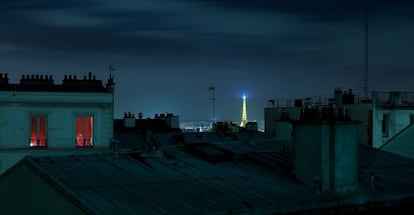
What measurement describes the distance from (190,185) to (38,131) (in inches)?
1157

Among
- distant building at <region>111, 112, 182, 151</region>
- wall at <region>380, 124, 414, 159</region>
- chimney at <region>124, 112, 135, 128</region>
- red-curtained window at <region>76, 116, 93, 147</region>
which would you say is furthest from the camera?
chimney at <region>124, 112, 135, 128</region>

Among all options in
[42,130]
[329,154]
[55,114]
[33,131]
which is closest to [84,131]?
[55,114]

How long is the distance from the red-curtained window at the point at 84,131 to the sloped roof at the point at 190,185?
23621 millimetres

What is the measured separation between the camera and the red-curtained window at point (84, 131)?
5191 centimetres

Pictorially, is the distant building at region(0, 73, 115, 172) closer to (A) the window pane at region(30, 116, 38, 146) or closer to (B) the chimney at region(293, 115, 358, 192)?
(A) the window pane at region(30, 116, 38, 146)

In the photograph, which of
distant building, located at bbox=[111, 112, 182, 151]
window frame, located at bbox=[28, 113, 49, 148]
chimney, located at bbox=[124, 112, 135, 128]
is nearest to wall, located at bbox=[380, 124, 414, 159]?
distant building, located at bbox=[111, 112, 182, 151]

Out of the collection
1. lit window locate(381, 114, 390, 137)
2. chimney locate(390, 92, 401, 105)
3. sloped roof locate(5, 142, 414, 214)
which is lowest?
sloped roof locate(5, 142, 414, 214)

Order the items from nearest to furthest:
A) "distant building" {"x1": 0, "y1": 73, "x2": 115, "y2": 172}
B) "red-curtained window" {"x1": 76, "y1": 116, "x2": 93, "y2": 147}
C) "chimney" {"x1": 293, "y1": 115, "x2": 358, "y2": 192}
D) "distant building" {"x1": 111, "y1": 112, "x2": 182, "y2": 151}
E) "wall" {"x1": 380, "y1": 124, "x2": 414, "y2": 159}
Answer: "chimney" {"x1": 293, "y1": 115, "x2": 358, "y2": 192}, "wall" {"x1": 380, "y1": 124, "x2": 414, "y2": 159}, "distant building" {"x1": 0, "y1": 73, "x2": 115, "y2": 172}, "red-curtained window" {"x1": 76, "y1": 116, "x2": 93, "y2": 147}, "distant building" {"x1": 111, "y1": 112, "x2": 182, "y2": 151}

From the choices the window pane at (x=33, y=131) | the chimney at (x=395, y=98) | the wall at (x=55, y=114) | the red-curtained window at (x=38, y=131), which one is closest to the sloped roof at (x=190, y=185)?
the wall at (x=55, y=114)

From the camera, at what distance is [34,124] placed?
50.9 metres

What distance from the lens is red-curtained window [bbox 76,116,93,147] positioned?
170ft

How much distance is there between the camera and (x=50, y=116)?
51.0 metres

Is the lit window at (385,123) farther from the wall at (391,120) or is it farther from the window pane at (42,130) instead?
the window pane at (42,130)

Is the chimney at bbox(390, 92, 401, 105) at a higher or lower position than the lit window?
higher
